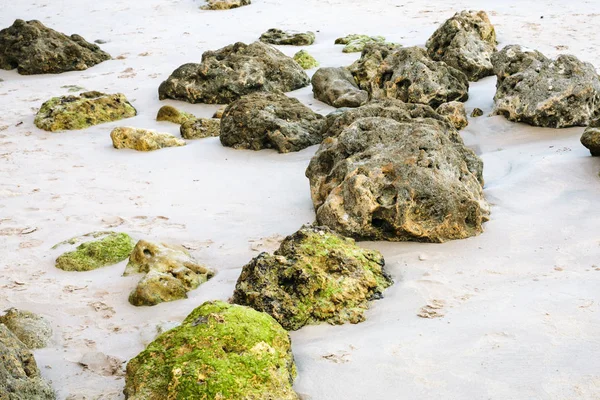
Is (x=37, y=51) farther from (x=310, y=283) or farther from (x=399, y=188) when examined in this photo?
(x=310, y=283)

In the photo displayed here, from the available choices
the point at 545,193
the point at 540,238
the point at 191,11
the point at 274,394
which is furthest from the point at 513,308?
the point at 191,11

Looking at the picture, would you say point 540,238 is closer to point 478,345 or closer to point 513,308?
point 513,308

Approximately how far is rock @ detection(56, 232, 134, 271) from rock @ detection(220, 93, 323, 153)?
119 inches

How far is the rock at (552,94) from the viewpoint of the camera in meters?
8.39

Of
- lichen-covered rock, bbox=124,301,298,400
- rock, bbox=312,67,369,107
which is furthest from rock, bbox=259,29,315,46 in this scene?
lichen-covered rock, bbox=124,301,298,400

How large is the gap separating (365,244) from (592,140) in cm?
293

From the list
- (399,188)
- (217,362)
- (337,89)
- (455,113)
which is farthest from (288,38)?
(217,362)

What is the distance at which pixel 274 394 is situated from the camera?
3.75m

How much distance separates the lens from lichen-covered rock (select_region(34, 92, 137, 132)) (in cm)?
1019

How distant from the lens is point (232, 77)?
10.9m

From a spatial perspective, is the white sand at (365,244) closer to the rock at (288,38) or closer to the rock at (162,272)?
the rock at (162,272)

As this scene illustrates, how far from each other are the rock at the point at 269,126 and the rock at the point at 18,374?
5032 mm

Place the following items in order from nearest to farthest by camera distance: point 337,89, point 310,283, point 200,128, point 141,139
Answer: point 310,283 < point 141,139 < point 200,128 < point 337,89

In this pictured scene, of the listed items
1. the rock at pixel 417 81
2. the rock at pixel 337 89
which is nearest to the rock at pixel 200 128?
the rock at pixel 337 89
